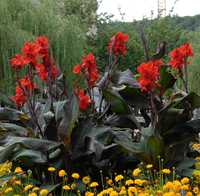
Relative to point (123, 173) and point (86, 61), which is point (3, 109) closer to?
point (86, 61)


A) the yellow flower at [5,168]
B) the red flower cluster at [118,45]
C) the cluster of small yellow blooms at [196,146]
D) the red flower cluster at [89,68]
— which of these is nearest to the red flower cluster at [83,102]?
the red flower cluster at [89,68]

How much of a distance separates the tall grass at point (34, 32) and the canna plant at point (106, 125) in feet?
21.4

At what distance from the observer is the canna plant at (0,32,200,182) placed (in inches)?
132

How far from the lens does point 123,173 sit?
3.73 m

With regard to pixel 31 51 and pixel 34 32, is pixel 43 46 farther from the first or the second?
pixel 34 32

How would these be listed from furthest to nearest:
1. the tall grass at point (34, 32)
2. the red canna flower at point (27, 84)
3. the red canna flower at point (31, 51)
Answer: the tall grass at point (34, 32)
the red canna flower at point (27, 84)
the red canna flower at point (31, 51)

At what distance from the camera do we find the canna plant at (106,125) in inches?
132

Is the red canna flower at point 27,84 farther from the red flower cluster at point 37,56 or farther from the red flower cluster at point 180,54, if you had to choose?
the red flower cluster at point 180,54

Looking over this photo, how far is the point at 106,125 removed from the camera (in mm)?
3756

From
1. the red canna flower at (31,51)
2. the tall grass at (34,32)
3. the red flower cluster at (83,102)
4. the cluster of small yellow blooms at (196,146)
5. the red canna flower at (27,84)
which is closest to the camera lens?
the red canna flower at (31,51)

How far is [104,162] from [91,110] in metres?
0.61

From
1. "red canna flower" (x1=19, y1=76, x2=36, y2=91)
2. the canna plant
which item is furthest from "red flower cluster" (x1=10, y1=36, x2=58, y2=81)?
"red canna flower" (x1=19, y1=76, x2=36, y2=91)

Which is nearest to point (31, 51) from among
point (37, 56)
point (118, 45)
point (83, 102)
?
point (37, 56)

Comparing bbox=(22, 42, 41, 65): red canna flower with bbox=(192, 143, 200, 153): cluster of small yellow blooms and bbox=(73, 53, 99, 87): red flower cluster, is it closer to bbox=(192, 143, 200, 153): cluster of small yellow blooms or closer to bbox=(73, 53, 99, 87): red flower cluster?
bbox=(73, 53, 99, 87): red flower cluster
